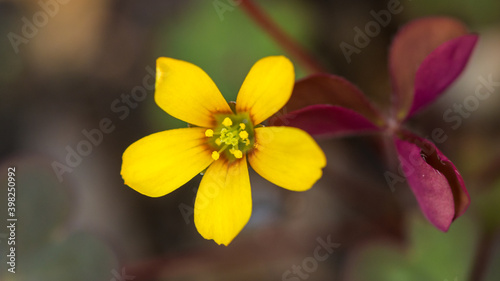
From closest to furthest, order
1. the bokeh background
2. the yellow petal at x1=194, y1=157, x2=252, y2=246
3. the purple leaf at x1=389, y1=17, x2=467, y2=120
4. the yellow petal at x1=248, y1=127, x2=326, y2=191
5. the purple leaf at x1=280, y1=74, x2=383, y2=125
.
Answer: the yellow petal at x1=248, y1=127, x2=326, y2=191, the yellow petal at x1=194, y1=157, x2=252, y2=246, the purple leaf at x1=280, y1=74, x2=383, y2=125, the purple leaf at x1=389, y1=17, x2=467, y2=120, the bokeh background

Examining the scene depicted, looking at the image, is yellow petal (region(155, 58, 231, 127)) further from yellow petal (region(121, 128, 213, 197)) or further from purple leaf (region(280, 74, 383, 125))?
purple leaf (region(280, 74, 383, 125))

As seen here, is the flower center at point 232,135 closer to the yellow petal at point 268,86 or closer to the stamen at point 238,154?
the stamen at point 238,154

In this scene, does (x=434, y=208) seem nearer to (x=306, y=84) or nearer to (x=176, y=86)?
(x=306, y=84)

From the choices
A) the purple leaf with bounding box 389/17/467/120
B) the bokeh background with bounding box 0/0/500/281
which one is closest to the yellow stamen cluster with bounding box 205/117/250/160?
the purple leaf with bounding box 389/17/467/120

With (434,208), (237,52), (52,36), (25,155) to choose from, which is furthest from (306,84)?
(52,36)

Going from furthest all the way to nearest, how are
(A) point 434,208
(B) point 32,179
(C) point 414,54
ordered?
(B) point 32,179 → (C) point 414,54 → (A) point 434,208
